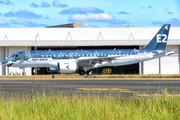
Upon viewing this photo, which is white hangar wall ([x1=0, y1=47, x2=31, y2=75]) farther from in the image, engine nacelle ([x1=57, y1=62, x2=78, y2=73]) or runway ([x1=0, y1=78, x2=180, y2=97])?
runway ([x1=0, y1=78, x2=180, y2=97])

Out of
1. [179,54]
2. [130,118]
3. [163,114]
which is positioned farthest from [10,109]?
[179,54]

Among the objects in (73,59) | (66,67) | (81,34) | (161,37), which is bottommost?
(66,67)

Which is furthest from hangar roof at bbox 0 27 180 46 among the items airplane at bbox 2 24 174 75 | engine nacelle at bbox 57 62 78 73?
engine nacelle at bbox 57 62 78 73

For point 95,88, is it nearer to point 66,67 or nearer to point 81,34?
point 66,67

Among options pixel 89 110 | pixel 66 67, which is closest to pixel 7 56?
pixel 66 67

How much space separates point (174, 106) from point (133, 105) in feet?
5.15

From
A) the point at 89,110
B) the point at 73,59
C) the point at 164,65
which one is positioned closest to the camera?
the point at 89,110

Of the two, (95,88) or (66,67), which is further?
(66,67)

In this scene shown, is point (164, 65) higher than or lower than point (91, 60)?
lower

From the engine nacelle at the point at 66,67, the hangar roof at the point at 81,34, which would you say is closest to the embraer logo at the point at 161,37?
the hangar roof at the point at 81,34

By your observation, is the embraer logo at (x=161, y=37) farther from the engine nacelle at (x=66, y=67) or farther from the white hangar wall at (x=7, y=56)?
the white hangar wall at (x=7, y=56)

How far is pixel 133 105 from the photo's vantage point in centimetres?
1170

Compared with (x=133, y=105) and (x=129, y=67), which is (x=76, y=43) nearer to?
(x=129, y=67)

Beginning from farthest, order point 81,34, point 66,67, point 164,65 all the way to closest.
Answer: point 81,34 → point 164,65 → point 66,67
